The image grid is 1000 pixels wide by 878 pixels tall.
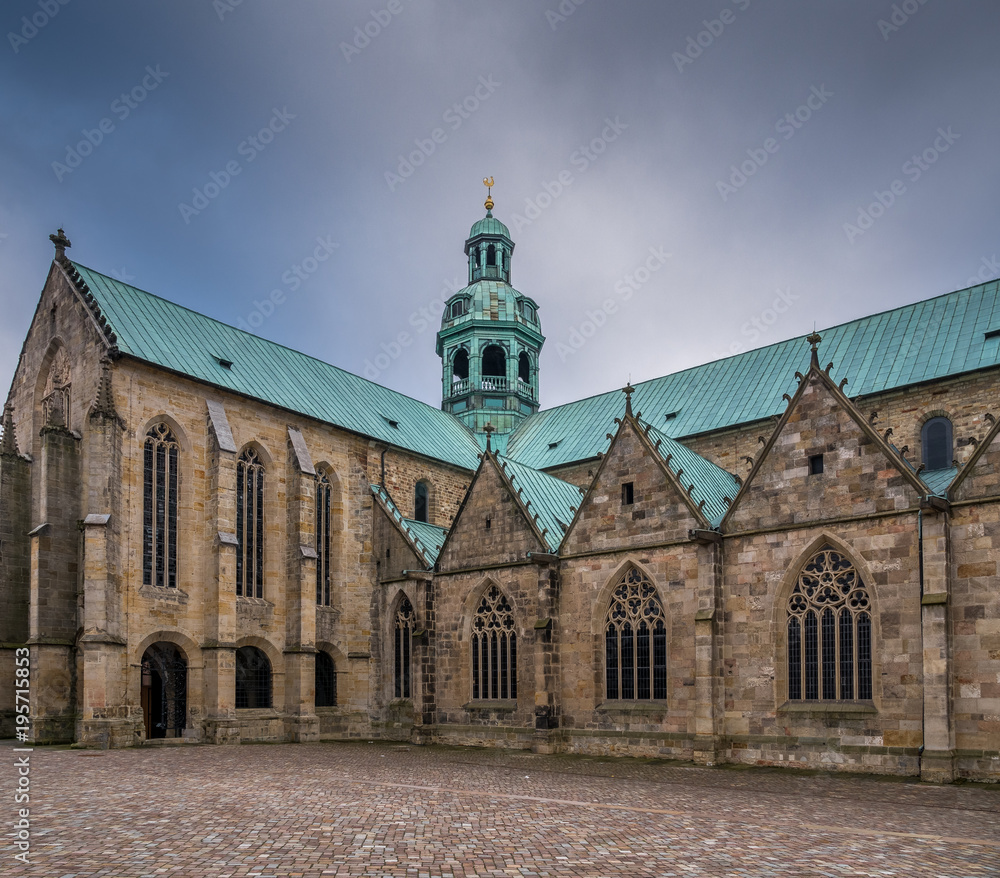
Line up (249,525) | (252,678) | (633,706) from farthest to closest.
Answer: (249,525), (252,678), (633,706)

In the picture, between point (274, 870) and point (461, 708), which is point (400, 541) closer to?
point (461, 708)

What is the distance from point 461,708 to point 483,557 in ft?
17.4

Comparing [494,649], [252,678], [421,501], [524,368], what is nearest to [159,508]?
[252,678]

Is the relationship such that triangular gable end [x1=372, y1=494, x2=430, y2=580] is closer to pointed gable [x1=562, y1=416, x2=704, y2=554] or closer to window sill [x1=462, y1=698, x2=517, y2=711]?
window sill [x1=462, y1=698, x2=517, y2=711]

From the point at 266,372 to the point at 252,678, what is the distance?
13.4m

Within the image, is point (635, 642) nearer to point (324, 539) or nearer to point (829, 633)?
point (829, 633)

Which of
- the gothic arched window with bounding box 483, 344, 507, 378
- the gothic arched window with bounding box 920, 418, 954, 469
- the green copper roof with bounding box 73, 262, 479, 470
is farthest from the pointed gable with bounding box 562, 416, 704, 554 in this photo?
the gothic arched window with bounding box 483, 344, 507, 378

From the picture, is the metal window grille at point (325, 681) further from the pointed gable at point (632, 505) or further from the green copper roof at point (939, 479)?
the green copper roof at point (939, 479)

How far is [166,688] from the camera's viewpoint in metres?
34.3

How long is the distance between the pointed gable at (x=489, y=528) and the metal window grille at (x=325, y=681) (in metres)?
8.28

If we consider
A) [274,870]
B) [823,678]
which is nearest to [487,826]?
[274,870]

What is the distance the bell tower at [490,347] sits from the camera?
56.0 m

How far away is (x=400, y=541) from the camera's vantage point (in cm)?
3919

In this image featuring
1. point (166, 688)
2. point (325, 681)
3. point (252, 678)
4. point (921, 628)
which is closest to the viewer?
point (921, 628)
